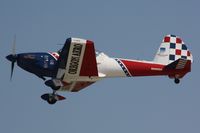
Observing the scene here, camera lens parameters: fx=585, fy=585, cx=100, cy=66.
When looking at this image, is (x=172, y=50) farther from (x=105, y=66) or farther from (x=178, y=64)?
(x=105, y=66)

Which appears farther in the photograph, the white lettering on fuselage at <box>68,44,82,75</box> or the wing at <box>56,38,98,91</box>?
the white lettering on fuselage at <box>68,44,82,75</box>

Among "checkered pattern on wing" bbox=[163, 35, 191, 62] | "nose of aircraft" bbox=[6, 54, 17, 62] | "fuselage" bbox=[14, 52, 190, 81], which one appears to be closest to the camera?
"fuselage" bbox=[14, 52, 190, 81]

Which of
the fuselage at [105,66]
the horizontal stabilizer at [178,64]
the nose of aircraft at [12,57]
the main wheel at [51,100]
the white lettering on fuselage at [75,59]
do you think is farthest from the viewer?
the horizontal stabilizer at [178,64]

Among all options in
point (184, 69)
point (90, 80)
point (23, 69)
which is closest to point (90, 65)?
point (90, 80)

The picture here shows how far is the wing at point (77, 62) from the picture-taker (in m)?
23.3

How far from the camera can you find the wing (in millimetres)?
23297

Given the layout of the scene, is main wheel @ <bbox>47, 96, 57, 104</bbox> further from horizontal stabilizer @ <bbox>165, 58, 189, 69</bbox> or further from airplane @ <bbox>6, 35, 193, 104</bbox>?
horizontal stabilizer @ <bbox>165, 58, 189, 69</bbox>

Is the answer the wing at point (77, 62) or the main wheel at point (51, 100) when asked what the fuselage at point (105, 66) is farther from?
the main wheel at point (51, 100)

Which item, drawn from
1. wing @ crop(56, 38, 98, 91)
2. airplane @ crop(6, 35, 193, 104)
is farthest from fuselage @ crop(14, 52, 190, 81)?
wing @ crop(56, 38, 98, 91)

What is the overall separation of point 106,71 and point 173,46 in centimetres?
451

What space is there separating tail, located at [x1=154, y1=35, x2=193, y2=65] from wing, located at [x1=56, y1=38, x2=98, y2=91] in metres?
4.29

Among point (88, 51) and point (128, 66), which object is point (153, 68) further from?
point (88, 51)

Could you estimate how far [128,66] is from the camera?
25.9m

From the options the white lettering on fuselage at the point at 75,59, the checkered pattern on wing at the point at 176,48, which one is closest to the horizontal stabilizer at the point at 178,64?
the checkered pattern on wing at the point at 176,48
